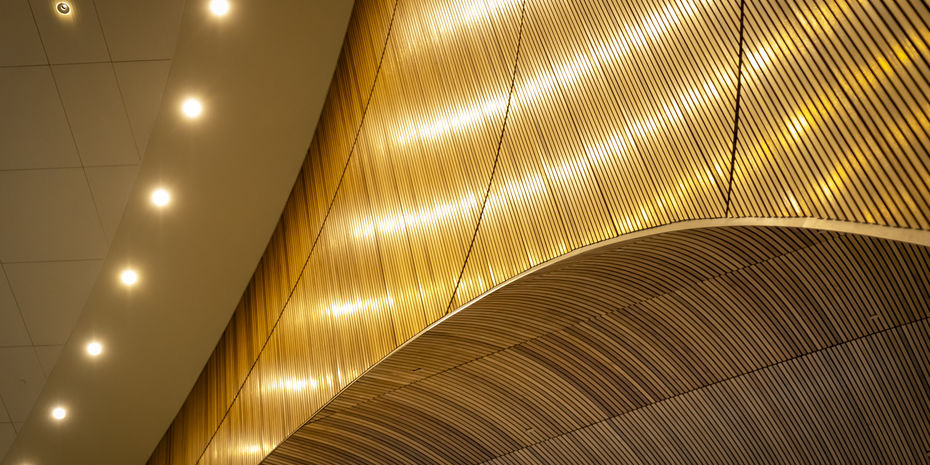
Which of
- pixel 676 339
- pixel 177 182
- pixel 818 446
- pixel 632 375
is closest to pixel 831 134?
pixel 676 339

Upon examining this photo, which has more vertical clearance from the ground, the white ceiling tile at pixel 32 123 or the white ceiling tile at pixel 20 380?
the white ceiling tile at pixel 32 123

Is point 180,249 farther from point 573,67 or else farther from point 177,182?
point 573,67

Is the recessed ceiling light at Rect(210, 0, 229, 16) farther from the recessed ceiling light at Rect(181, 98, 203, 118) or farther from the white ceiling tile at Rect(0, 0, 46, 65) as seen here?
the white ceiling tile at Rect(0, 0, 46, 65)

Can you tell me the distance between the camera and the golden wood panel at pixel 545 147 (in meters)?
3.22

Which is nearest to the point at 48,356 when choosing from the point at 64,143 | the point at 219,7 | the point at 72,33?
the point at 64,143

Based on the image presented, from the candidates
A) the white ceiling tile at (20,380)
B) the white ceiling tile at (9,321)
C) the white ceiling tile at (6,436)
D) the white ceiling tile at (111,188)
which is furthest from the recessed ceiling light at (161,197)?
the white ceiling tile at (6,436)

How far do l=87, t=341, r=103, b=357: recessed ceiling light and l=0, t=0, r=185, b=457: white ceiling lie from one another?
316 mm

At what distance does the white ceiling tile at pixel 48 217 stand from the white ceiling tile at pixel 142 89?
102 cm

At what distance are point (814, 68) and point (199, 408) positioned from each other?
9492 millimetres

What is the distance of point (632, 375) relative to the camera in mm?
6266

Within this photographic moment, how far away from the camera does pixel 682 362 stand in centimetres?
604

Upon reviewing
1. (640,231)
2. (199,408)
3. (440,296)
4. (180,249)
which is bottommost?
(640,231)

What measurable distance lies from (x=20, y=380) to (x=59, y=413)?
2.65ft

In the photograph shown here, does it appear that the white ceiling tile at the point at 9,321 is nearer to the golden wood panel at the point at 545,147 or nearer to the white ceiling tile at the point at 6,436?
the white ceiling tile at the point at 6,436
